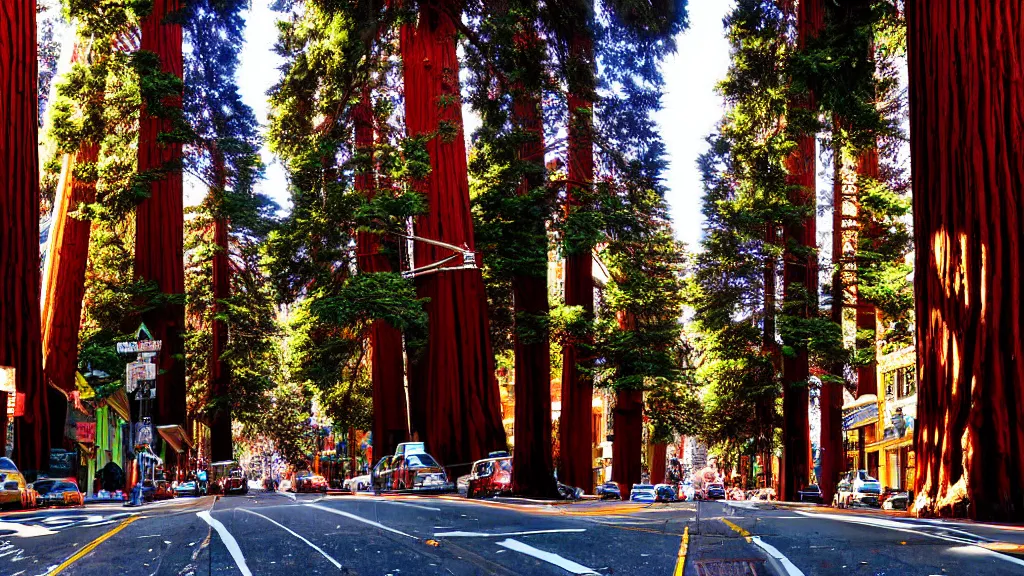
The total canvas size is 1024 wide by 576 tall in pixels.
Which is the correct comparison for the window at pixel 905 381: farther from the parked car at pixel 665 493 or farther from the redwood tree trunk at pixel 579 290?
the parked car at pixel 665 493

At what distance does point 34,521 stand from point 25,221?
10.4 metres

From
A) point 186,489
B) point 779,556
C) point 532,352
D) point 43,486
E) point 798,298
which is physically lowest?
point 186,489

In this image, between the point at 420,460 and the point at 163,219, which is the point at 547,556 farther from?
the point at 163,219

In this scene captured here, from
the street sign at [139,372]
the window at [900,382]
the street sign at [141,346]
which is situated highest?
the street sign at [141,346]

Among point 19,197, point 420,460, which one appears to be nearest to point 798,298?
point 420,460

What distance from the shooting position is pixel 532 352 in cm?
3031

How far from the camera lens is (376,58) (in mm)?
33781

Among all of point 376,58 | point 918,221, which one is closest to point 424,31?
point 376,58

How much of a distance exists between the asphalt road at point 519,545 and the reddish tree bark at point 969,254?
333 centimetres

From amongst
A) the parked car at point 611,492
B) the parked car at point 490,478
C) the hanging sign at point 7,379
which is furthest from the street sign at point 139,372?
the parked car at point 611,492

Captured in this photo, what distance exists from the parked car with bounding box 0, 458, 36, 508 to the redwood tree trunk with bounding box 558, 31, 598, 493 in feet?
53.9

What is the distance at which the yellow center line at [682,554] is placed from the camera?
23.9 feet

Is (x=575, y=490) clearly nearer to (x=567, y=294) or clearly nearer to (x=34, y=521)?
(x=567, y=294)

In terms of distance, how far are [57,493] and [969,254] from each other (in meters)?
15.6
